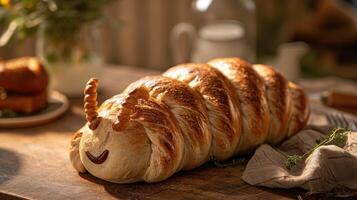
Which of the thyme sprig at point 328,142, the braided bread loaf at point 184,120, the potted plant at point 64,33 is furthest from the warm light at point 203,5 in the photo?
the thyme sprig at point 328,142

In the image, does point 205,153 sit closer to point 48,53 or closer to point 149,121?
point 149,121

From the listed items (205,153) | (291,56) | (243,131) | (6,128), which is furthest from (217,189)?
(291,56)

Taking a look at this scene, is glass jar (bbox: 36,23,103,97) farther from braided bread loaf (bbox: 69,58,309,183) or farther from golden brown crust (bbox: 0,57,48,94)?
braided bread loaf (bbox: 69,58,309,183)

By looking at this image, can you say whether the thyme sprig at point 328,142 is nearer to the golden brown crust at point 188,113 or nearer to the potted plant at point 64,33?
the golden brown crust at point 188,113

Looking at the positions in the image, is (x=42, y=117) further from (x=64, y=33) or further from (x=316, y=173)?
(x=316, y=173)

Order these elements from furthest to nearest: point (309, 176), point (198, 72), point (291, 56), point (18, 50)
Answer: point (18, 50) < point (291, 56) < point (198, 72) < point (309, 176)

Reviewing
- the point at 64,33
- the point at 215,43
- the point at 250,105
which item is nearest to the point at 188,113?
the point at 250,105
